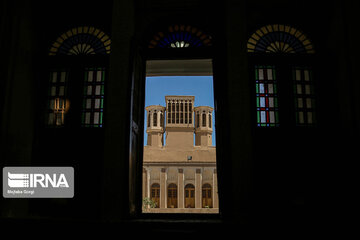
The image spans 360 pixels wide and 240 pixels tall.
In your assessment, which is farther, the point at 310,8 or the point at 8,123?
the point at 310,8

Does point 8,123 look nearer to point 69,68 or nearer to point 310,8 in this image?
point 69,68

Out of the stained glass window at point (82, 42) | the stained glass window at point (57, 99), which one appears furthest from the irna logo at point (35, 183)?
the stained glass window at point (82, 42)

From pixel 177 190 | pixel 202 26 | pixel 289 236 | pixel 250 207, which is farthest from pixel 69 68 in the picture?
pixel 177 190

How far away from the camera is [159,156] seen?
31.2 meters

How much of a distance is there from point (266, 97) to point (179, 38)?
2.40m

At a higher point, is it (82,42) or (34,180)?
(82,42)

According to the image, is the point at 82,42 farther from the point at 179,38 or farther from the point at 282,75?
the point at 282,75

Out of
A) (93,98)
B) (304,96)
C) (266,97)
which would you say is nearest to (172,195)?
(93,98)

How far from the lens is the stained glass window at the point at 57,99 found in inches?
286

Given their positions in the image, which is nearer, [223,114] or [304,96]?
[223,114]

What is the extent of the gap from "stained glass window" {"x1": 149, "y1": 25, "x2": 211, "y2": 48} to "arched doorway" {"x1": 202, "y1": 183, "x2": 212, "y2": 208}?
26037mm

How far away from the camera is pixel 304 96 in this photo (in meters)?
7.18

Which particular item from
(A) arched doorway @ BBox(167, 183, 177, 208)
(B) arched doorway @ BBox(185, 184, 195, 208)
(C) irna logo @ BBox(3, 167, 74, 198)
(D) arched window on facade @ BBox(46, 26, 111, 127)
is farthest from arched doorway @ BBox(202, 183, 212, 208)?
(C) irna logo @ BBox(3, 167, 74, 198)

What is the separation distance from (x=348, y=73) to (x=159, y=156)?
25870mm
